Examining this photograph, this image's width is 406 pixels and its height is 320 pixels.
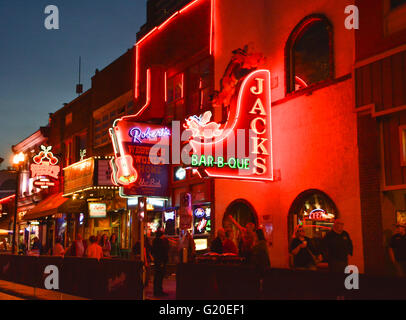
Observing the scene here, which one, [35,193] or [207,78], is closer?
[207,78]

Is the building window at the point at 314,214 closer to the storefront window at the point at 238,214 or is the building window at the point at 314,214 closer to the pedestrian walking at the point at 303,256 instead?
the pedestrian walking at the point at 303,256

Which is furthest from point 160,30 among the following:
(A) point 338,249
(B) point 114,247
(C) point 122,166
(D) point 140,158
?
(A) point 338,249

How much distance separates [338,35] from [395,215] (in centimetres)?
543

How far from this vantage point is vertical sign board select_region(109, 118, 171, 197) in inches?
827

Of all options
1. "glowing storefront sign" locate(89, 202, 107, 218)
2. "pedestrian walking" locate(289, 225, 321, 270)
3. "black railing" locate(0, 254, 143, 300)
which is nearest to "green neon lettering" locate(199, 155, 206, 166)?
"black railing" locate(0, 254, 143, 300)

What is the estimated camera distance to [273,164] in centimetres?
1745

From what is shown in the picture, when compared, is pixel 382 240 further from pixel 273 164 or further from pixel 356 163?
pixel 273 164

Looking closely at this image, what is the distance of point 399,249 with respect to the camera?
12.5 metres

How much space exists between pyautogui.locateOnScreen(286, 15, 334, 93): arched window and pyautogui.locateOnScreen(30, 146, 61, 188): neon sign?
66.6 ft

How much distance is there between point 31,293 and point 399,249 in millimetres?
11743

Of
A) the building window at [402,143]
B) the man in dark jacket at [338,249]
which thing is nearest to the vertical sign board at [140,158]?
the man in dark jacket at [338,249]

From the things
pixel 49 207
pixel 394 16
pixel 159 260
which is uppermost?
pixel 394 16

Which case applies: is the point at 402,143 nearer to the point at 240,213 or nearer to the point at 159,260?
the point at 240,213
